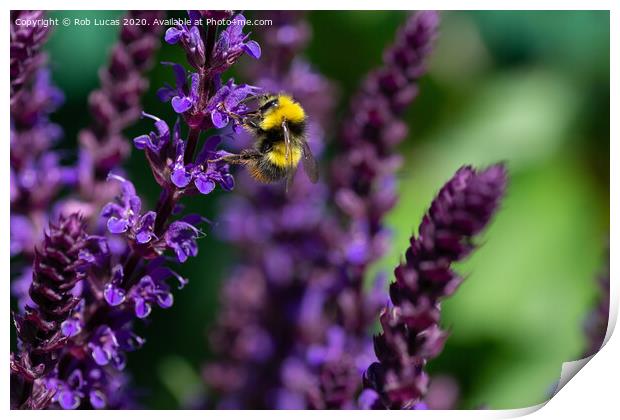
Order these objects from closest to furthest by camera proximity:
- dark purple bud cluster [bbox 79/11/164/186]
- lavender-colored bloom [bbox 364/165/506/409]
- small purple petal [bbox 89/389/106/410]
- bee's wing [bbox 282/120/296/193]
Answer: lavender-colored bloom [bbox 364/165/506/409] → small purple petal [bbox 89/389/106/410] → dark purple bud cluster [bbox 79/11/164/186] → bee's wing [bbox 282/120/296/193]

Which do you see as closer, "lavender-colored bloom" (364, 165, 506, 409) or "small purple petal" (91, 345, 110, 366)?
"lavender-colored bloom" (364, 165, 506, 409)

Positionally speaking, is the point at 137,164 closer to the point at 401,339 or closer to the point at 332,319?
the point at 332,319

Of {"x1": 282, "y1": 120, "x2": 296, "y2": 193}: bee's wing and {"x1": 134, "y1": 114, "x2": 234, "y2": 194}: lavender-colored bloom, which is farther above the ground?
{"x1": 282, "y1": 120, "x2": 296, "y2": 193}: bee's wing

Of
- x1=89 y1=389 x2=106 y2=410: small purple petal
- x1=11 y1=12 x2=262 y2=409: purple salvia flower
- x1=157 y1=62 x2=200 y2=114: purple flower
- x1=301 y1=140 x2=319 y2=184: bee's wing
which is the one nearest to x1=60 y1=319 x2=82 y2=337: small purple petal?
x1=11 y1=12 x2=262 y2=409: purple salvia flower

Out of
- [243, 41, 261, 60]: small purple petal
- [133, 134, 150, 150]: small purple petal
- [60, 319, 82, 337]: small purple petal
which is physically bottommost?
[60, 319, 82, 337]: small purple petal

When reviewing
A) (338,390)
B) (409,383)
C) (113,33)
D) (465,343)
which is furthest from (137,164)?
(409,383)

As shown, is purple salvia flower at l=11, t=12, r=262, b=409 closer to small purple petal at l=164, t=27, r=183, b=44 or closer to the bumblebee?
small purple petal at l=164, t=27, r=183, b=44

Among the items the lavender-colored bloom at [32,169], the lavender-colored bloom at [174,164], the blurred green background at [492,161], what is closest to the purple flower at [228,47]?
the lavender-colored bloom at [174,164]
